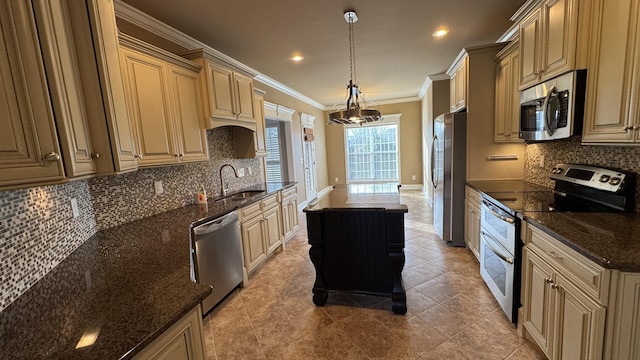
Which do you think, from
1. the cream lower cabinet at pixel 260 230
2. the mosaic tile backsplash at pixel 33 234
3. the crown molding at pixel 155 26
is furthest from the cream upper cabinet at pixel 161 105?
the cream lower cabinet at pixel 260 230

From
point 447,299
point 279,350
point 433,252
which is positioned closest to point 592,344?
point 447,299

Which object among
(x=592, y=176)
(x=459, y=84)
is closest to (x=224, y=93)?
(x=459, y=84)

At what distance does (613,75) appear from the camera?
1.54m

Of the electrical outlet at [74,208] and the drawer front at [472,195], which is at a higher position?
the electrical outlet at [74,208]

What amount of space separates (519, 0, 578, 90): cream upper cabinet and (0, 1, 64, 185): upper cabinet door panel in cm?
280

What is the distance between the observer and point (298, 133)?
5.97 m

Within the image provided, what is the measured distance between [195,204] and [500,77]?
3688 mm

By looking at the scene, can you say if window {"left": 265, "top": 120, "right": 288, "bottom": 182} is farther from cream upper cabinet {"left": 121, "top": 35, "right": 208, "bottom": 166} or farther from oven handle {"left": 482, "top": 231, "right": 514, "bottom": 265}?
oven handle {"left": 482, "top": 231, "right": 514, "bottom": 265}

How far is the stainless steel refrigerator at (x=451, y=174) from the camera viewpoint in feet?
10.7

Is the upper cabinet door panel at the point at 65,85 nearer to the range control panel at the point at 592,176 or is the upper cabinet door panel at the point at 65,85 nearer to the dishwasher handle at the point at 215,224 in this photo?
the dishwasher handle at the point at 215,224

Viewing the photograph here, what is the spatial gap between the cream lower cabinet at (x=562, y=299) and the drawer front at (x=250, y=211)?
2.42 m

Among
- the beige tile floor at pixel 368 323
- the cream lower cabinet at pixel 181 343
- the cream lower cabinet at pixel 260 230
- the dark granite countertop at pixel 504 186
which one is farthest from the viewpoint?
the cream lower cabinet at pixel 260 230

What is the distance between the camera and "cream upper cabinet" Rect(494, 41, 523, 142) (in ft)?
9.01

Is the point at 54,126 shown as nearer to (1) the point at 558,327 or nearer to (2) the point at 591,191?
(1) the point at 558,327
